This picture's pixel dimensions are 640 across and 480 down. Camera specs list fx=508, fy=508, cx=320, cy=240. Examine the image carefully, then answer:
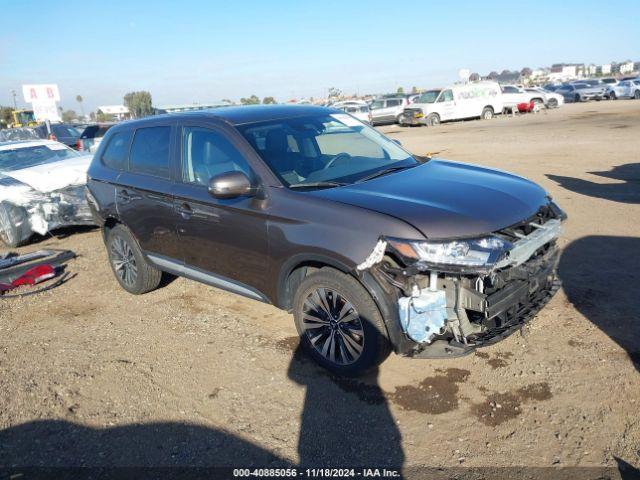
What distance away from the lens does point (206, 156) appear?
4.37 meters

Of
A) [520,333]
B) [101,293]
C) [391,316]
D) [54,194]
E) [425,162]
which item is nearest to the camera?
[391,316]

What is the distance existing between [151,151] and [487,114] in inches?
1111

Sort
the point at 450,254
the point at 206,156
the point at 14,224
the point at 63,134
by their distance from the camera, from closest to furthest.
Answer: the point at 450,254 < the point at 206,156 < the point at 14,224 < the point at 63,134

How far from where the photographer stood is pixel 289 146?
13.8 ft

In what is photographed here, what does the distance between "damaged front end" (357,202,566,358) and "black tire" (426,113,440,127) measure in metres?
26.6

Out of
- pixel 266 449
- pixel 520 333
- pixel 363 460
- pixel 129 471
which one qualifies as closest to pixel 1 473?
pixel 129 471

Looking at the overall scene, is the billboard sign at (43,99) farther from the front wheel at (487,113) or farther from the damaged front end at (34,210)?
the front wheel at (487,113)

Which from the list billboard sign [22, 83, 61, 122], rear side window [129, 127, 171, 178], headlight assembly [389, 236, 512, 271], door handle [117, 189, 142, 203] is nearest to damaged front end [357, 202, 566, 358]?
headlight assembly [389, 236, 512, 271]

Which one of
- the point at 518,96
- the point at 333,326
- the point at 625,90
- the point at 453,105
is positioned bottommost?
the point at 333,326

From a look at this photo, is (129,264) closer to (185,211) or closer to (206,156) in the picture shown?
(185,211)

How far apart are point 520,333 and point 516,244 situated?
1124mm

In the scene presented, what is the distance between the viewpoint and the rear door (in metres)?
4.66

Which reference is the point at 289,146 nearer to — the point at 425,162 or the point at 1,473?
the point at 425,162

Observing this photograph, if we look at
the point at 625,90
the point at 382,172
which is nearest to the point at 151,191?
the point at 382,172
